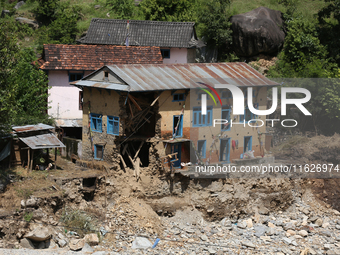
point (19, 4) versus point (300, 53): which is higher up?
point (19, 4)

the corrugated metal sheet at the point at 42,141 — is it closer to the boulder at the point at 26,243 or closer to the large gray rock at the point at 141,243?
the boulder at the point at 26,243

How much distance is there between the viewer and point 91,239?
3300 cm

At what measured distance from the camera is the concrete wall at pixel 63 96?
45.9 m

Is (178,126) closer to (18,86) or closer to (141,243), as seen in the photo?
(141,243)

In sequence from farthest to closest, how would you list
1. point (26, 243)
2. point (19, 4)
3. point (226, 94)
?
point (19, 4) → point (226, 94) → point (26, 243)

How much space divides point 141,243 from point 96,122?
33.6 ft

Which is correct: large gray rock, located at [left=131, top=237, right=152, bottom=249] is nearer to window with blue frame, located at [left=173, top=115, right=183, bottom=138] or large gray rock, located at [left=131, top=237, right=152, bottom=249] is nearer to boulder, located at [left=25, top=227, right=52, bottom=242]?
boulder, located at [left=25, top=227, right=52, bottom=242]

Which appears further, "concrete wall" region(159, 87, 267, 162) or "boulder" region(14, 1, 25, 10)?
"boulder" region(14, 1, 25, 10)

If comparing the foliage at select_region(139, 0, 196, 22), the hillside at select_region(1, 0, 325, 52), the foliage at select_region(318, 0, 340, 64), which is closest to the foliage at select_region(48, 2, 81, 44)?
the hillside at select_region(1, 0, 325, 52)

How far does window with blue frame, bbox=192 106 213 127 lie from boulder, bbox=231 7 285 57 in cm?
1875

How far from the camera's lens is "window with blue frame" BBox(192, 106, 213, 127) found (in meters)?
39.2

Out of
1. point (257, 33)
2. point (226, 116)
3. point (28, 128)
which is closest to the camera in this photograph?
point (28, 128)

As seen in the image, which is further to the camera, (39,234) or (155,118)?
(155,118)

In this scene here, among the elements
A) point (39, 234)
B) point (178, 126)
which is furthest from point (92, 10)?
point (39, 234)
